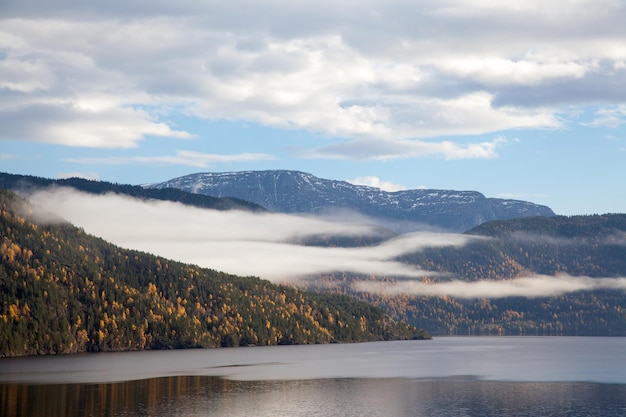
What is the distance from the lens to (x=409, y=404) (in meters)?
150

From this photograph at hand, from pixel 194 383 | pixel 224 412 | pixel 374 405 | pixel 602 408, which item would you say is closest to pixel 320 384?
pixel 194 383

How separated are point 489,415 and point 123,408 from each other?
60104mm

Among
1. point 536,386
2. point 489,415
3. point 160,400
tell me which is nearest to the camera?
point 489,415

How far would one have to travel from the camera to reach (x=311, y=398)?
6319 inches

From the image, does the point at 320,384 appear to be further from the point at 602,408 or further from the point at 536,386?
the point at 602,408

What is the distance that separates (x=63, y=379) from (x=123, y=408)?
62571 mm

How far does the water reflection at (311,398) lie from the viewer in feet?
449

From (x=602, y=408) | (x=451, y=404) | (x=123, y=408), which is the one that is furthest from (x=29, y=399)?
(x=602, y=408)

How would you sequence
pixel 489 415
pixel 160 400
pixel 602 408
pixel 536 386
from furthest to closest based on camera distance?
1. pixel 536 386
2. pixel 160 400
3. pixel 602 408
4. pixel 489 415

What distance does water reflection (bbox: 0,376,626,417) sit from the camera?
136750 mm

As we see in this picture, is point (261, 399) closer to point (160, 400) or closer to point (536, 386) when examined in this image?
point (160, 400)

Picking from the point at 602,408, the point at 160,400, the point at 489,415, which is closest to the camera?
the point at 489,415

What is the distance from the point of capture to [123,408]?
456 feet

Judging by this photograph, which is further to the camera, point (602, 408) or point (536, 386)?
point (536, 386)
